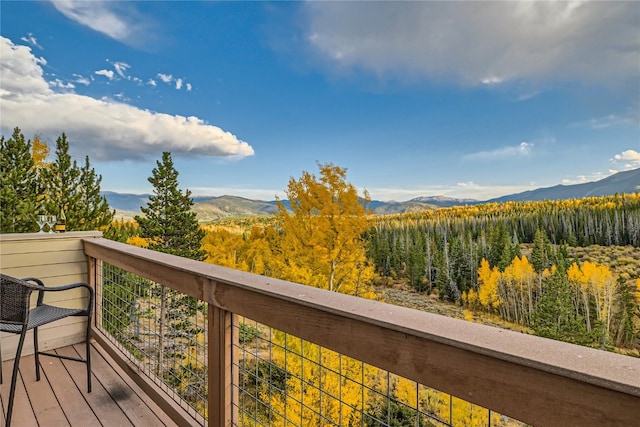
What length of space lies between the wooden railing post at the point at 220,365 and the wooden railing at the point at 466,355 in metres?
0.15

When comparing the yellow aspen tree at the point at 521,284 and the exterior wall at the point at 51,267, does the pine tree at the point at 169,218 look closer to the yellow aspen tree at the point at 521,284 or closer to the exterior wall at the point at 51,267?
the exterior wall at the point at 51,267

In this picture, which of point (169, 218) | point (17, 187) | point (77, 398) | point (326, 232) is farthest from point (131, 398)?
point (169, 218)

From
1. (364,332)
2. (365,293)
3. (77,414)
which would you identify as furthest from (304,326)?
(365,293)

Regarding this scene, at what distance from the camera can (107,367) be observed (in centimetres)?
228

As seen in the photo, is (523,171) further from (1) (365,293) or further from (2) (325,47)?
(1) (365,293)

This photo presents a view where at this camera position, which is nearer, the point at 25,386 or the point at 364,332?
the point at 364,332

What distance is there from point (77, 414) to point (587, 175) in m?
51.4

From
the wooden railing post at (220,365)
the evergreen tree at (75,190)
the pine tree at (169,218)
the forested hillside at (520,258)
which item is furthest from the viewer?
the forested hillside at (520,258)

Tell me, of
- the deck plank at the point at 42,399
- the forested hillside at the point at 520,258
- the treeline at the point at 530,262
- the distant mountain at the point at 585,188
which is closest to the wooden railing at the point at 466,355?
the deck plank at the point at 42,399

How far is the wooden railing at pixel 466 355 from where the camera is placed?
0.48 m

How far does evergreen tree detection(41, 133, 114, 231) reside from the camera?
994 centimetres

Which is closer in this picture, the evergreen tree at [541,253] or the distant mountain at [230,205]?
the evergreen tree at [541,253]

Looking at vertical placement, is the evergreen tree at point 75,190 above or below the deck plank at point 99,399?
above

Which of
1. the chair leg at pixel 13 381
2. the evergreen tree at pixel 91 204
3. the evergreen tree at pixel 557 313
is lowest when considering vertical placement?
the evergreen tree at pixel 557 313
